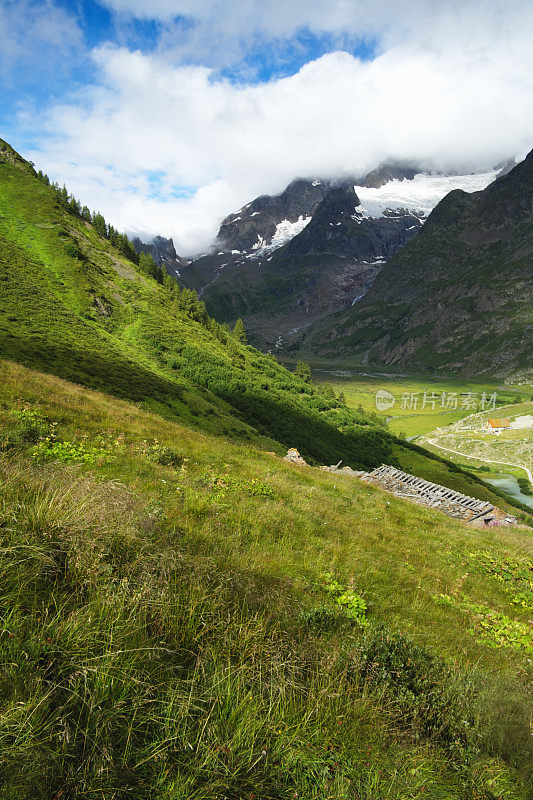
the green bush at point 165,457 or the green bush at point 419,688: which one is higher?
the green bush at point 165,457

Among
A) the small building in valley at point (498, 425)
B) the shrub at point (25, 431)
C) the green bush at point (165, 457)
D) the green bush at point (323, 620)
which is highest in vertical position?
the shrub at point (25, 431)

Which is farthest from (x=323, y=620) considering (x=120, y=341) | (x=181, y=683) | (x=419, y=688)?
(x=120, y=341)

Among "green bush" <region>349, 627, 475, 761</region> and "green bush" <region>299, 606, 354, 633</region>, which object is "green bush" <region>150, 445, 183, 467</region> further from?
"green bush" <region>349, 627, 475, 761</region>

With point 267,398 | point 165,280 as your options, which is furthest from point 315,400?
point 165,280

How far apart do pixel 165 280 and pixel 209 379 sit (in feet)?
168

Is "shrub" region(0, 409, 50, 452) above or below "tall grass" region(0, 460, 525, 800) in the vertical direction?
above

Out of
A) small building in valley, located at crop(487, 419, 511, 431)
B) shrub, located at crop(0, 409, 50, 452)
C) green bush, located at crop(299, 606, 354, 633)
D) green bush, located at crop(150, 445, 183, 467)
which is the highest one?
shrub, located at crop(0, 409, 50, 452)
